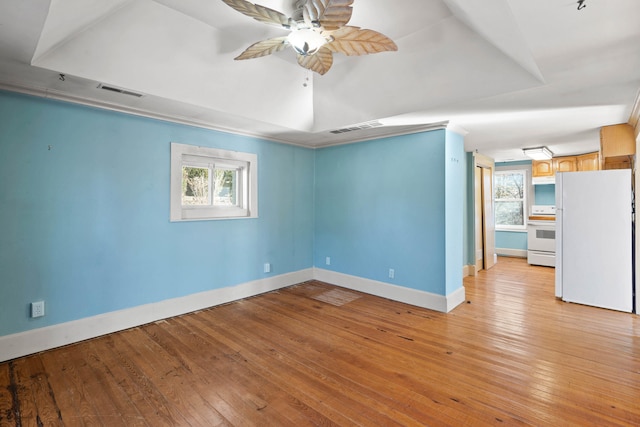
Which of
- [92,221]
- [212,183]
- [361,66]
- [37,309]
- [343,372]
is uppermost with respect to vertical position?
[361,66]

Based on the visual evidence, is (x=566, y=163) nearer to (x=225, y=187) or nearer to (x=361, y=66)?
(x=361, y=66)

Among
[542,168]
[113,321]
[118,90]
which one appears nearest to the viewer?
[118,90]

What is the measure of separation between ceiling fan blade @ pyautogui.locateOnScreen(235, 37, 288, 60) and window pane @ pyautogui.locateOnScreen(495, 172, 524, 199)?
694 centimetres

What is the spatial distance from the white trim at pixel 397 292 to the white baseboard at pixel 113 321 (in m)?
1.14

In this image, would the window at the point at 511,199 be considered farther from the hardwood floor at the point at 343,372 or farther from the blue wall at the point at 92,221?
the blue wall at the point at 92,221

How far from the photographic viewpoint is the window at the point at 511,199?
23.0ft

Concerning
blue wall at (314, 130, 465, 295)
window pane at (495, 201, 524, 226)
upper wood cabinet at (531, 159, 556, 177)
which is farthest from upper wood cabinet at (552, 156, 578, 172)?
blue wall at (314, 130, 465, 295)

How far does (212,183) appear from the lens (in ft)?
13.1

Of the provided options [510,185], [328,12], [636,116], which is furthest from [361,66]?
[510,185]

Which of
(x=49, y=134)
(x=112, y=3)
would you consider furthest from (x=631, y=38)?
(x=49, y=134)

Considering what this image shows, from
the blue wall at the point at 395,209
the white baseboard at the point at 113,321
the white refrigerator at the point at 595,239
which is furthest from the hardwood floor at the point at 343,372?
the blue wall at the point at 395,209

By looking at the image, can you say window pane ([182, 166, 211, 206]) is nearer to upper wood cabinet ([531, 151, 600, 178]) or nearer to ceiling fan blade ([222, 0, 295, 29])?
ceiling fan blade ([222, 0, 295, 29])

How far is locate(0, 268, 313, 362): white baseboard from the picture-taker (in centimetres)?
259

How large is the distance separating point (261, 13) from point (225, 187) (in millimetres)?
2667
